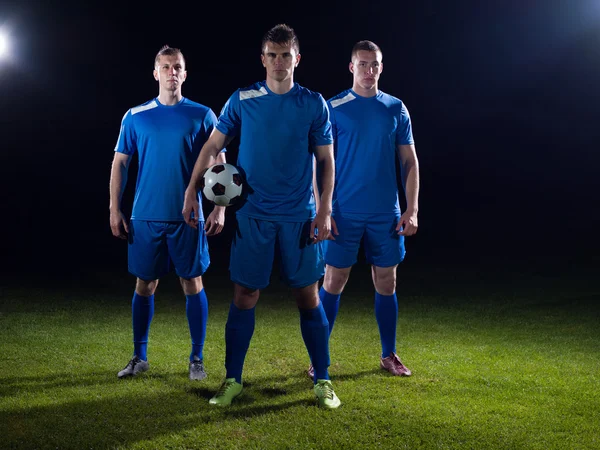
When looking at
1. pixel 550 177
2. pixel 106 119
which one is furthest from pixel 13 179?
pixel 550 177

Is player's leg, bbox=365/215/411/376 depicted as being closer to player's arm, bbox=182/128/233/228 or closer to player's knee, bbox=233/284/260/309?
player's knee, bbox=233/284/260/309

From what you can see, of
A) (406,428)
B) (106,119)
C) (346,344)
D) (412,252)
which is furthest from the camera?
(106,119)

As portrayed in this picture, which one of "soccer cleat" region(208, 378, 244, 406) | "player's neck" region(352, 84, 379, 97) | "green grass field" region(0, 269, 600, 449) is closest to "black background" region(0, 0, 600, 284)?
"green grass field" region(0, 269, 600, 449)

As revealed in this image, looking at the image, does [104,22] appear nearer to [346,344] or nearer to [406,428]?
[346,344]

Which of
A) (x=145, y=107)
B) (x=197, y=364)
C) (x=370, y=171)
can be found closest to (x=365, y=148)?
(x=370, y=171)

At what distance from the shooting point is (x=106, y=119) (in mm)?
10164

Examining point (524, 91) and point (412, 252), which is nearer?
point (412, 252)

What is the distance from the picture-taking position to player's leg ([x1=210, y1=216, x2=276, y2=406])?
7.66 feet

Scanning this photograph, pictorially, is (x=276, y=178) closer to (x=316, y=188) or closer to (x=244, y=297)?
(x=316, y=188)

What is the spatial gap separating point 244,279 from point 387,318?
34.3 inches

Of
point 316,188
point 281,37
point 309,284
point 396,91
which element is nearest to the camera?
point 281,37

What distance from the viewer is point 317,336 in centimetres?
246

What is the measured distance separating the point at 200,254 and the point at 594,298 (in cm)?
354

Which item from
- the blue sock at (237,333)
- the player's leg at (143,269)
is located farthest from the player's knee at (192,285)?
the blue sock at (237,333)
